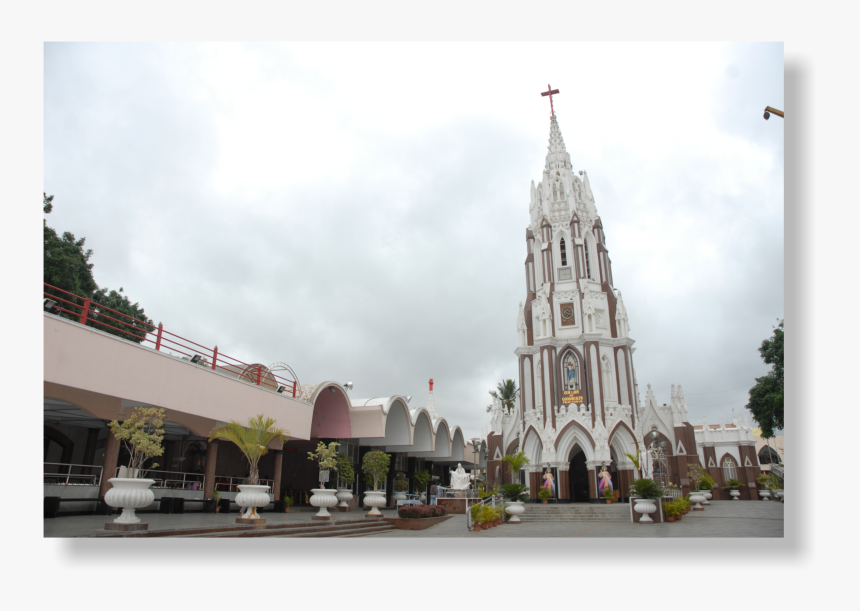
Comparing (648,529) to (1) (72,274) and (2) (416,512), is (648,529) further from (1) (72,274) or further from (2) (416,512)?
(1) (72,274)

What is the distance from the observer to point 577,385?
3428 cm

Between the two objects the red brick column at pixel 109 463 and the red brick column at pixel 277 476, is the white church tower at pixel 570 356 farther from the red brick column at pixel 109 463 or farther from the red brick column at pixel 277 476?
the red brick column at pixel 109 463

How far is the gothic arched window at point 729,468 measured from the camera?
1449 inches

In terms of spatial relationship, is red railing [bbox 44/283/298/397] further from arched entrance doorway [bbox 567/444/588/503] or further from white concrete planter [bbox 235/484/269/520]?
arched entrance doorway [bbox 567/444/588/503]

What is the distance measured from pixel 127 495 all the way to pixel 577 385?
28.3 meters

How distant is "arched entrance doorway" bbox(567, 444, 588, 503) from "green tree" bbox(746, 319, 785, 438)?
981 cm

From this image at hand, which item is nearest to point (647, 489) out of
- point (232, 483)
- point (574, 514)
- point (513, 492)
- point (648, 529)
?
point (648, 529)

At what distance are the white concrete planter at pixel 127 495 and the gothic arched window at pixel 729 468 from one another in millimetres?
36847

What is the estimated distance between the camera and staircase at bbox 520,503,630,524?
20.0m

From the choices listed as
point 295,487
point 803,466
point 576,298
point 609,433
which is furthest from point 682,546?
point 576,298

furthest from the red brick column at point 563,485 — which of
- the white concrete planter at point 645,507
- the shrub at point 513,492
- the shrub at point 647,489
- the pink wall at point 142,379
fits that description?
the pink wall at point 142,379

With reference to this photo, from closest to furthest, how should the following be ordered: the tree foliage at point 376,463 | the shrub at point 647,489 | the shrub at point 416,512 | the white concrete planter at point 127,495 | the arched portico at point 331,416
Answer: the white concrete planter at point 127,495, the shrub at point 647,489, the shrub at point 416,512, the tree foliage at point 376,463, the arched portico at point 331,416

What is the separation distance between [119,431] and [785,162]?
13.2 metres

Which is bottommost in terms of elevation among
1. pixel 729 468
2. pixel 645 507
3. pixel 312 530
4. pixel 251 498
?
pixel 729 468
